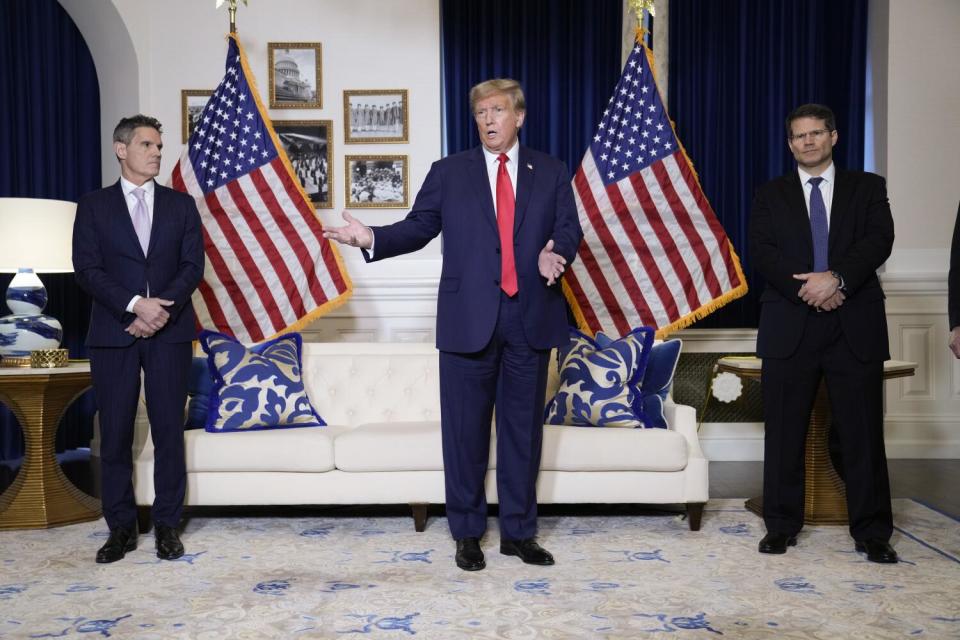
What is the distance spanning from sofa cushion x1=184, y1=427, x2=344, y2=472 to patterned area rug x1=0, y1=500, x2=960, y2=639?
0.25 m

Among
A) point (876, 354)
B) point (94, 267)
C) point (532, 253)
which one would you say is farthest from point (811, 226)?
point (94, 267)

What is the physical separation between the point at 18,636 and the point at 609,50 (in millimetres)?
4395

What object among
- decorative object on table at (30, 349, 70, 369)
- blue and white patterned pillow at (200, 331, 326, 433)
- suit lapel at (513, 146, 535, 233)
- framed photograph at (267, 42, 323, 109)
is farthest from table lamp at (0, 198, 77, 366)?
suit lapel at (513, 146, 535, 233)

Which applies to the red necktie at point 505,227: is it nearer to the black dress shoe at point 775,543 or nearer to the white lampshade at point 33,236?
the black dress shoe at point 775,543

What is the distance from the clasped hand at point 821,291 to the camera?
2.90 meters

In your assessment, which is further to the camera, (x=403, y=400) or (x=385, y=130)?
(x=385, y=130)

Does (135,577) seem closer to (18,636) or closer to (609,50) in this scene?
(18,636)

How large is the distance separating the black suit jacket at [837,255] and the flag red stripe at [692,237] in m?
1.28

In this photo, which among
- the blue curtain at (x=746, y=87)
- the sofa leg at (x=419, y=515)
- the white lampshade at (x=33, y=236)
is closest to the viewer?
the sofa leg at (x=419, y=515)

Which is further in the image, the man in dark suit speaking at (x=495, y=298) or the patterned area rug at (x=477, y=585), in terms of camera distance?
the man in dark suit speaking at (x=495, y=298)

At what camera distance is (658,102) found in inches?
178

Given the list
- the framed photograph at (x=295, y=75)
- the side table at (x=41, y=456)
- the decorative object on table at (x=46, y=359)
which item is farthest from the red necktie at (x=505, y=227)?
the framed photograph at (x=295, y=75)

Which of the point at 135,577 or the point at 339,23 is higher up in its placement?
the point at 339,23

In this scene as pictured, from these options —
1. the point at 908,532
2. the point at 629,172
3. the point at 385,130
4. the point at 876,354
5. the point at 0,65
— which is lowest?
the point at 908,532
